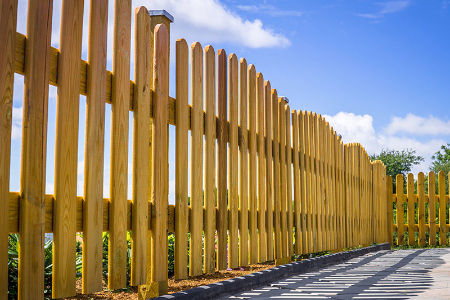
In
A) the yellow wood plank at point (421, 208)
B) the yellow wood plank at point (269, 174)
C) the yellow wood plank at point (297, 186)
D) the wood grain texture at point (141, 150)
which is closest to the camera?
the wood grain texture at point (141, 150)

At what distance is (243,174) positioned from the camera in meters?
4.92

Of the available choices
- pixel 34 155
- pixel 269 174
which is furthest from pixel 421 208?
pixel 34 155

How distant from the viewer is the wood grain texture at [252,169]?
504cm

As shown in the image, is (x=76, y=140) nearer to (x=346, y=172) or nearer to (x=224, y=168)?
(x=224, y=168)

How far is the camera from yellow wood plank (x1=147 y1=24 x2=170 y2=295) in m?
3.54

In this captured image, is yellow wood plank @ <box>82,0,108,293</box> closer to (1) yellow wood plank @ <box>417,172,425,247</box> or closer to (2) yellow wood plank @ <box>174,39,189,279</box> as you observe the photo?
(2) yellow wood plank @ <box>174,39,189,279</box>

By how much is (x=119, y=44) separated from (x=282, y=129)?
3.22 metres

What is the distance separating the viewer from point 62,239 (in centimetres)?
283

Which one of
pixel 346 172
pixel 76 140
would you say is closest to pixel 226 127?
pixel 76 140

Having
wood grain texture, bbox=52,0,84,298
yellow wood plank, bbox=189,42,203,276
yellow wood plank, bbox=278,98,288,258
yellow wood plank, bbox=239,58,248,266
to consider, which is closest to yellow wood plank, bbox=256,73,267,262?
yellow wood plank, bbox=239,58,248,266

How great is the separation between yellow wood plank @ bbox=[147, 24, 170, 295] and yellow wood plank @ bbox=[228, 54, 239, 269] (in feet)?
3.46

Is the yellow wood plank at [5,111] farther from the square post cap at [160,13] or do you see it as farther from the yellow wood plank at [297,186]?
the yellow wood plank at [297,186]

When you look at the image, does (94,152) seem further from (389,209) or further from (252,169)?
(389,209)

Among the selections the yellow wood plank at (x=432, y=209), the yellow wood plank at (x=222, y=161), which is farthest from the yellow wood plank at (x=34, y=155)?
the yellow wood plank at (x=432, y=209)
